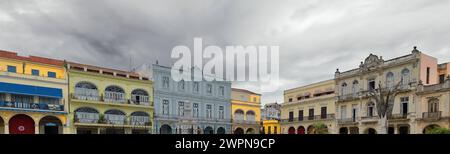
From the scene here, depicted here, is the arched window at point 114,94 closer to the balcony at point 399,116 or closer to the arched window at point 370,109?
the arched window at point 370,109

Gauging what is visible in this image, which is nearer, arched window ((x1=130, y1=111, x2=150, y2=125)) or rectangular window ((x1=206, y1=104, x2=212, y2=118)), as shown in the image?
arched window ((x1=130, y1=111, x2=150, y2=125))

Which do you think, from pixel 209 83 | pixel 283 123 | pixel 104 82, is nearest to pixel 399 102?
pixel 283 123

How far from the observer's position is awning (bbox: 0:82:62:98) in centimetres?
1449

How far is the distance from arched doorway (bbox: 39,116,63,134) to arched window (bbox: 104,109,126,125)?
2974 mm

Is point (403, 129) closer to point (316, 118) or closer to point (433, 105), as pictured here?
point (433, 105)

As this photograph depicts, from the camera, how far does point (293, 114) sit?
27391 mm

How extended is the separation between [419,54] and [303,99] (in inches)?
438

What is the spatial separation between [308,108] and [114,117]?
18699mm

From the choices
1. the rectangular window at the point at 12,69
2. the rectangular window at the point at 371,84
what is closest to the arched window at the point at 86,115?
the rectangular window at the point at 12,69

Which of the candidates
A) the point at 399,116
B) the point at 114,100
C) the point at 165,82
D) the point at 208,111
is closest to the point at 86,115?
the point at 114,100

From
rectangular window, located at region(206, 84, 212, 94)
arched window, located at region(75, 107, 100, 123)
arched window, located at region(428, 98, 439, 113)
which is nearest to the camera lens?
arched window, located at region(428, 98, 439, 113)

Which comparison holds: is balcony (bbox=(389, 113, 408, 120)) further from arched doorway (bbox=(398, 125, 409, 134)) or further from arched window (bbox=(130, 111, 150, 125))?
arched window (bbox=(130, 111, 150, 125))

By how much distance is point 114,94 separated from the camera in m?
19.3

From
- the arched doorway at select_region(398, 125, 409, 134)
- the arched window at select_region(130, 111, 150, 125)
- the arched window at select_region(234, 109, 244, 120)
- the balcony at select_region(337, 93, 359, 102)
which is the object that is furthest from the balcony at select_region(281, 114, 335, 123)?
the arched window at select_region(130, 111, 150, 125)
